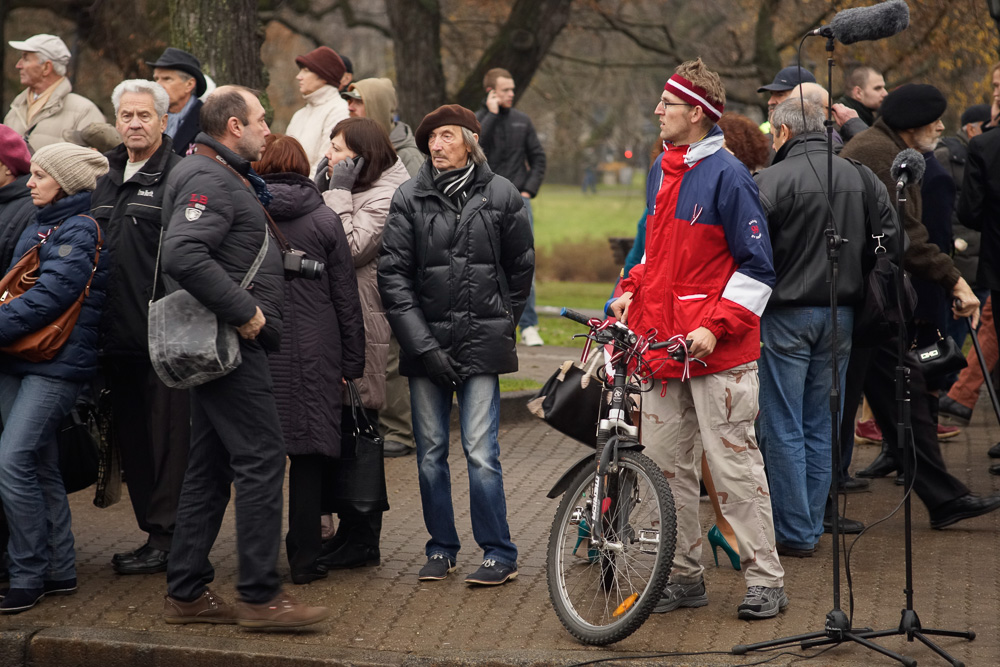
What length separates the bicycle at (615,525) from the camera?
15.5 ft

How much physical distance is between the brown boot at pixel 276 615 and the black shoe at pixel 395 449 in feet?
10.2

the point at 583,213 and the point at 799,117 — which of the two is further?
the point at 583,213

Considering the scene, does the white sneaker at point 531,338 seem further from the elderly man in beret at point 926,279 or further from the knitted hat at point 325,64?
the elderly man in beret at point 926,279

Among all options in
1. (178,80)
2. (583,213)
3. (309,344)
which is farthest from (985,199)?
(583,213)

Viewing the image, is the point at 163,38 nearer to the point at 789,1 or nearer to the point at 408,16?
the point at 408,16

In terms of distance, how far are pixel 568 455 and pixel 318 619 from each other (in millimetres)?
3643

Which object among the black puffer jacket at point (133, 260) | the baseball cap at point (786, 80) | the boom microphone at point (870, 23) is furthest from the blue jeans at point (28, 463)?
the baseball cap at point (786, 80)

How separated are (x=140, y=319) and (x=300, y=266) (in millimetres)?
1066

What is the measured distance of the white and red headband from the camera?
4.96 meters

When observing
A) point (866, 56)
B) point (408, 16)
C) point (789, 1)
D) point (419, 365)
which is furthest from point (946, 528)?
point (789, 1)

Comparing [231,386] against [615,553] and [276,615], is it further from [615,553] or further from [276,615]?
[615,553]

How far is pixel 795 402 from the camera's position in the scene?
19.5 ft

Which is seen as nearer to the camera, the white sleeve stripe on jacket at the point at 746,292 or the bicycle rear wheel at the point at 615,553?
the bicycle rear wheel at the point at 615,553

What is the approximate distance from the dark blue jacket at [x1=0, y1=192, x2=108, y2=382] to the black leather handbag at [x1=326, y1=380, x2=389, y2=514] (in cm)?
119
